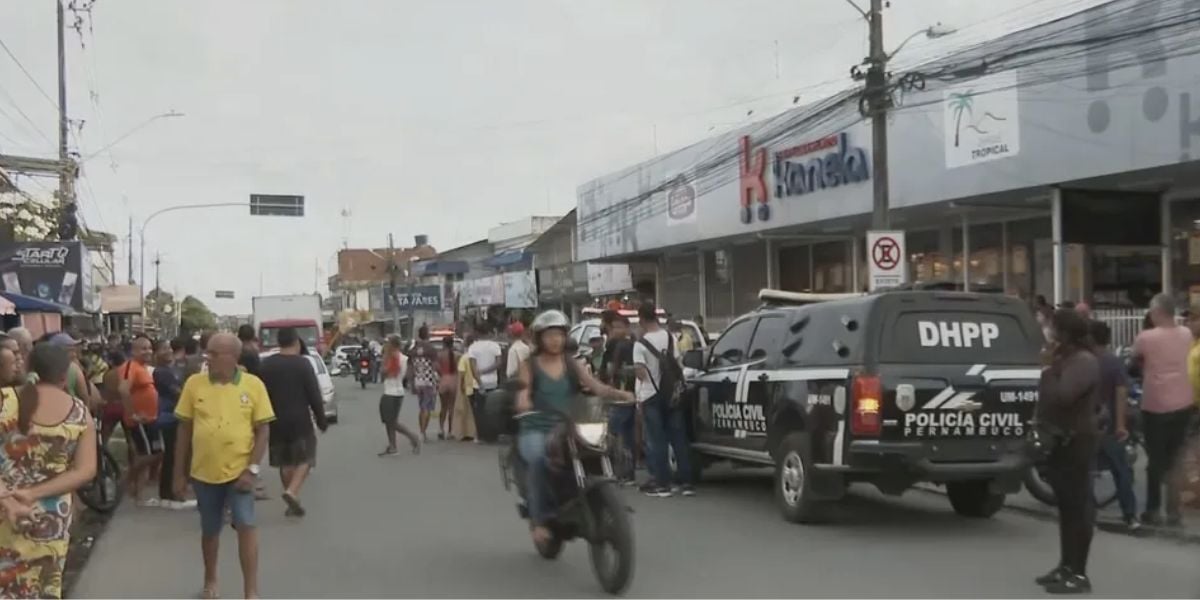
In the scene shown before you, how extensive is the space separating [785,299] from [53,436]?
851 centimetres

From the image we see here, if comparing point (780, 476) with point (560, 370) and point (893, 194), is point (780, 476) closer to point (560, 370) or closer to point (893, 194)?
point (560, 370)

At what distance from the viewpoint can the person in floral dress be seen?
4777 millimetres

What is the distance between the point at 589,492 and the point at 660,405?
14.1 ft

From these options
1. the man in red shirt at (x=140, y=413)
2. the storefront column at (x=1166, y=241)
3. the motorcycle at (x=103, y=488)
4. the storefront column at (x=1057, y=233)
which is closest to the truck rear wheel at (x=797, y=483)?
the man in red shirt at (x=140, y=413)

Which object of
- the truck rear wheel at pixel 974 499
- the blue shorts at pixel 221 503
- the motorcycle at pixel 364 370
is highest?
the blue shorts at pixel 221 503

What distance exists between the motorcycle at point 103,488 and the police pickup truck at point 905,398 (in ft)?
21.2

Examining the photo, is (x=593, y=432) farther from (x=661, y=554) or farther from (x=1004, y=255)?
Result: (x=1004, y=255)

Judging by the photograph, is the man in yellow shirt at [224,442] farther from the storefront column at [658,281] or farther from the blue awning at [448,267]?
the blue awning at [448,267]

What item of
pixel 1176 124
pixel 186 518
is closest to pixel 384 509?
pixel 186 518

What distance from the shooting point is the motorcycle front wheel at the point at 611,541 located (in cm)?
704

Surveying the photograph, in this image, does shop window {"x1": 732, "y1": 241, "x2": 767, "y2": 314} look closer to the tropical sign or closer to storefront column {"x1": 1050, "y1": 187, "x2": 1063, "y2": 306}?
the tropical sign

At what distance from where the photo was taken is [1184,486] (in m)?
9.78

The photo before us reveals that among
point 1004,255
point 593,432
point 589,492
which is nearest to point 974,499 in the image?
point 593,432

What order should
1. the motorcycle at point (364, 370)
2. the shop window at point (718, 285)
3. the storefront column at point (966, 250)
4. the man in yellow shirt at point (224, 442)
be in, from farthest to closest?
the motorcycle at point (364, 370)
the shop window at point (718, 285)
the storefront column at point (966, 250)
the man in yellow shirt at point (224, 442)
